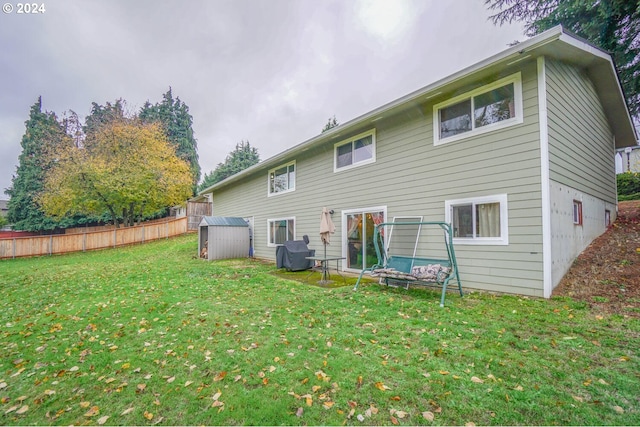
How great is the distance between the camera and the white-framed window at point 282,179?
433 inches

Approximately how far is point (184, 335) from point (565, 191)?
282 inches

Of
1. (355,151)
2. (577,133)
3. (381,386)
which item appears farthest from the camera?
(355,151)

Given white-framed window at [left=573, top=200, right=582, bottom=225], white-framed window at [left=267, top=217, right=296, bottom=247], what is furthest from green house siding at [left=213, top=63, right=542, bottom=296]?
white-framed window at [left=573, top=200, right=582, bottom=225]

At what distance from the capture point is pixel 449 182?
604 centimetres

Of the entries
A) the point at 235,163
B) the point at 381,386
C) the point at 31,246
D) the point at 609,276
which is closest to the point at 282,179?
the point at 609,276

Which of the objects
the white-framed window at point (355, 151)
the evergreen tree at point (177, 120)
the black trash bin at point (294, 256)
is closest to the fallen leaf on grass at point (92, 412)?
the black trash bin at point (294, 256)

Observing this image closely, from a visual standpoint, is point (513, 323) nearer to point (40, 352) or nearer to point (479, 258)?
point (479, 258)

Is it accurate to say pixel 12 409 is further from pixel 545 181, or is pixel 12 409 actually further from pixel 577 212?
pixel 577 212

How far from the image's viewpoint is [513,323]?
12.3ft

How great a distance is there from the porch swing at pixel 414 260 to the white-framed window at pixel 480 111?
2.05 m

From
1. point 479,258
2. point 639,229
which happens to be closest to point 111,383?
point 479,258

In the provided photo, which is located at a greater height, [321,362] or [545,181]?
[545,181]

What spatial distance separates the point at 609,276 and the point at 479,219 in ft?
7.84

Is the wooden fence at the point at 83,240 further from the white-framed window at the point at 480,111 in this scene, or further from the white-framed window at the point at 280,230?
the white-framed window at the point at 480,111
